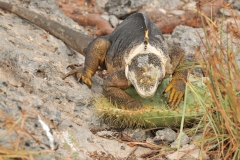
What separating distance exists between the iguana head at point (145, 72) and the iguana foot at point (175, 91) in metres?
0.26

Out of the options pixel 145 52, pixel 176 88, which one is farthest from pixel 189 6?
pixel 145 52

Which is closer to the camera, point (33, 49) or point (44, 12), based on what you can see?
point (33, 49)

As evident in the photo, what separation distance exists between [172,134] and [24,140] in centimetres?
145

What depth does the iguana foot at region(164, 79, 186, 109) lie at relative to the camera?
4694 millimetres

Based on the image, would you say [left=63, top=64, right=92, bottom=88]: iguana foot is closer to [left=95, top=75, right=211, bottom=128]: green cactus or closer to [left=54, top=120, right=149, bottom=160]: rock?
[left=95, top=75, right=211, bottom=128]: green cactus

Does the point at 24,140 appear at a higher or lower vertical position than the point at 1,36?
higher

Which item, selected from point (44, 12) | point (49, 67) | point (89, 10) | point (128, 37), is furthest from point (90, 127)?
point (89, 10)

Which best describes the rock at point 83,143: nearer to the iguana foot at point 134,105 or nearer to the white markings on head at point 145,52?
the iguana foot at point 134,105

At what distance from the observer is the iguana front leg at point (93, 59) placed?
547 centimetres

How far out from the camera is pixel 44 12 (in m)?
7.21

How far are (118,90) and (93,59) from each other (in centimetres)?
89

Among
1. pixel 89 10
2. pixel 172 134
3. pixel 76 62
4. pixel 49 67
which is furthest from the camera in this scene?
pixel 89 10

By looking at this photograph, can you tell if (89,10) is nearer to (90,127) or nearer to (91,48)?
(91,48)

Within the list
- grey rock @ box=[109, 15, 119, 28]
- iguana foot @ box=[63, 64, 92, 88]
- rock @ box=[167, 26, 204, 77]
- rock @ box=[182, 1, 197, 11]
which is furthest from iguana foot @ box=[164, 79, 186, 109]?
rock @ box=[182, 1, 197, 11]
